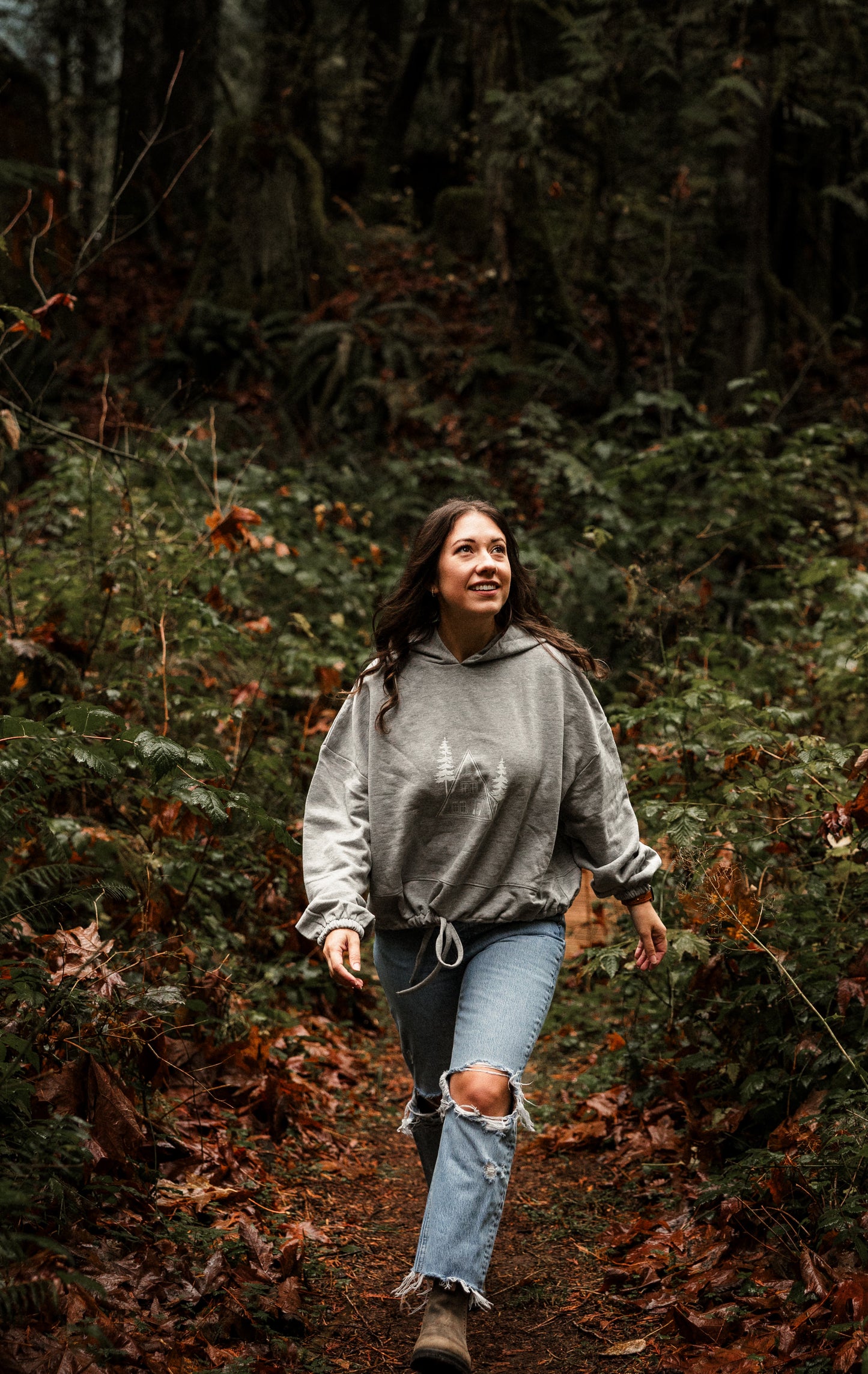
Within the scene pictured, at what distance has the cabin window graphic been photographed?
2.91 m

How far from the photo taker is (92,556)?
5.71 meters

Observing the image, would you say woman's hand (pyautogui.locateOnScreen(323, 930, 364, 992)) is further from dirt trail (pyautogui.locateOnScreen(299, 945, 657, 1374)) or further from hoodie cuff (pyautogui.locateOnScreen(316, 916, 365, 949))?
dirt trail (pyautogui.locateOnScreen(299, 945, 657, 1374))

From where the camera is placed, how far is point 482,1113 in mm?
2658

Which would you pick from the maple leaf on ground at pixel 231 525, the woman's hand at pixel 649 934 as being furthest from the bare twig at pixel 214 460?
the woman's hand at pixel 649 934

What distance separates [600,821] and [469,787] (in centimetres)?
40

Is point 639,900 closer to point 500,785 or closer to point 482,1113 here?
point 500,785

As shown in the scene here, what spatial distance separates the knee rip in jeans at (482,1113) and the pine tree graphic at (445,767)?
0.70 m

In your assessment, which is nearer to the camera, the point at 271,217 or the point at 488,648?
the point at 488,648

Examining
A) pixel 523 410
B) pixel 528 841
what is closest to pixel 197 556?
pixel 528 841

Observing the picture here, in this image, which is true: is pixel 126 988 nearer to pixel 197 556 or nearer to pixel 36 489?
pixel 197 556

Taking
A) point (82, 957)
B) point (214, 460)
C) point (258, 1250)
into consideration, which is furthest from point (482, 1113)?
point (214, 460)

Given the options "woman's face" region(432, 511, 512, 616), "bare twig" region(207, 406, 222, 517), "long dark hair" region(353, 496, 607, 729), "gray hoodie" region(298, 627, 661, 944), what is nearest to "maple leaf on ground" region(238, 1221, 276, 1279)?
"gray hoodie" region(298, 627, 661, 944)

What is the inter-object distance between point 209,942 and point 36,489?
4.46 m

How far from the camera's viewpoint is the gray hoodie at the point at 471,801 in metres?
2.91
